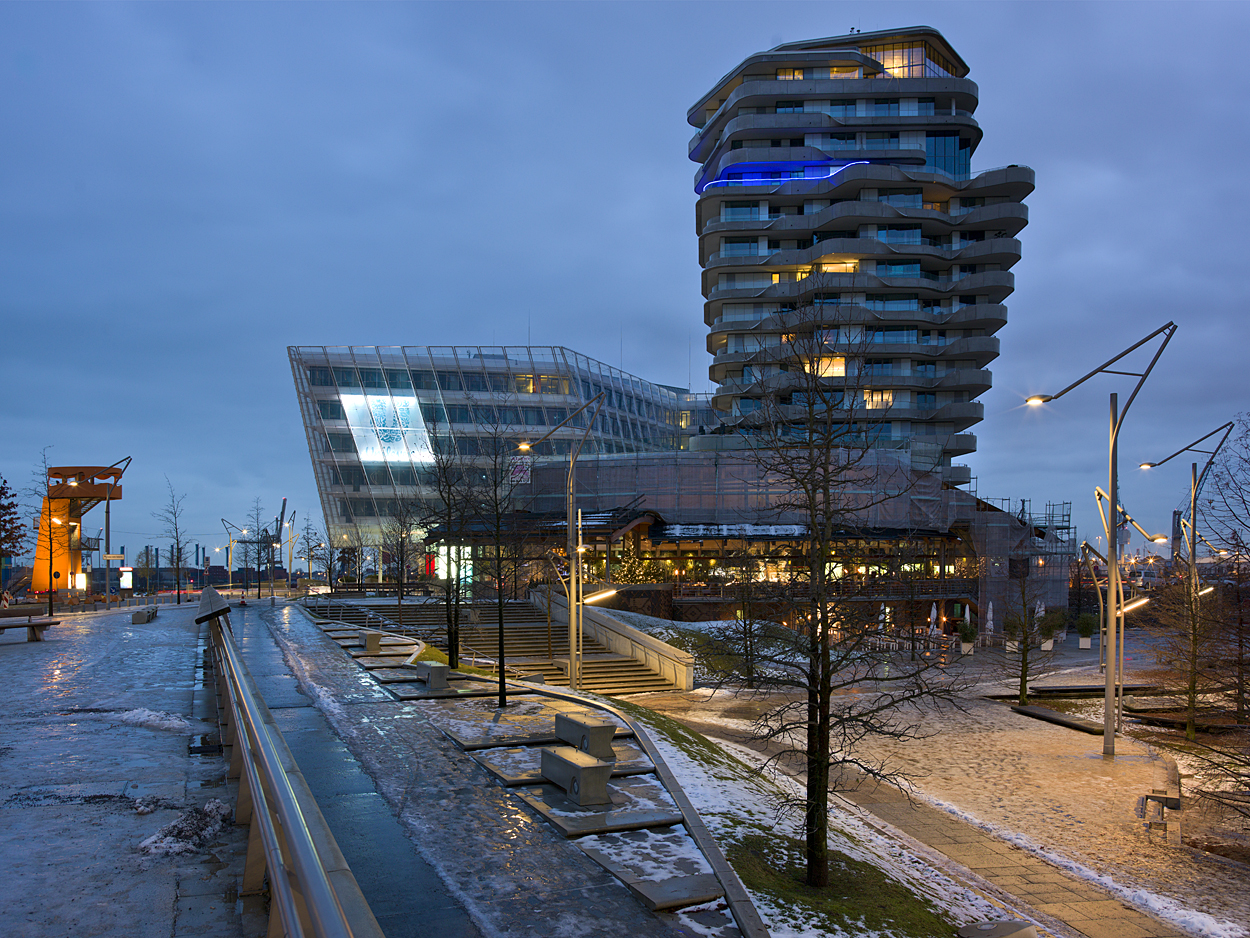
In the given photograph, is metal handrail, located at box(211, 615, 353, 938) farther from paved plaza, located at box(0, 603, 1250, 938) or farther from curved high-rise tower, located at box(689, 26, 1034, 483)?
curved high-rise tower, located at box(689, 26, 1034, 483)

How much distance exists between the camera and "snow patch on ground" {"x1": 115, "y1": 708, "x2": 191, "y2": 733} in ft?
41.3

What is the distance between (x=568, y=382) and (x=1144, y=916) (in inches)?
2691

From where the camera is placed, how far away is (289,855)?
3.29 meters

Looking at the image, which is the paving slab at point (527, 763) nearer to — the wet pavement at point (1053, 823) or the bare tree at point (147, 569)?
the wet pavement at point (1053, 823)

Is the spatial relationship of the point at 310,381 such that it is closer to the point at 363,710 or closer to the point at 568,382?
the point at 568,382

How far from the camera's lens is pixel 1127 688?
3378 cm

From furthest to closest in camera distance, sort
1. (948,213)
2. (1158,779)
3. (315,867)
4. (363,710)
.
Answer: (948,213), (1158,779), (363,710), (315,867)

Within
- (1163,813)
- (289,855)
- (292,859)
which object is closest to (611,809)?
(289,855)

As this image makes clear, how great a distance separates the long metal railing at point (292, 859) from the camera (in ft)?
9.29

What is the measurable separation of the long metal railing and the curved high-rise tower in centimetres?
7059

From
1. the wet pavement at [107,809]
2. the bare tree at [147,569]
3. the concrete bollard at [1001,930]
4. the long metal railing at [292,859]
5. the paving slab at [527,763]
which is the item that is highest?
the long metal railing at [292,859]

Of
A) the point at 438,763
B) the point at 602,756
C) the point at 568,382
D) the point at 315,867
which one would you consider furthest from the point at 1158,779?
the point at 568,382

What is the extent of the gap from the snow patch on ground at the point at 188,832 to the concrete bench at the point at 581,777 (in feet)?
14.2

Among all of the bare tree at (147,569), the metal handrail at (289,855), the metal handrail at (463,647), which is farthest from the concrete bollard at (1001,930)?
the bare tree at (147,569)
